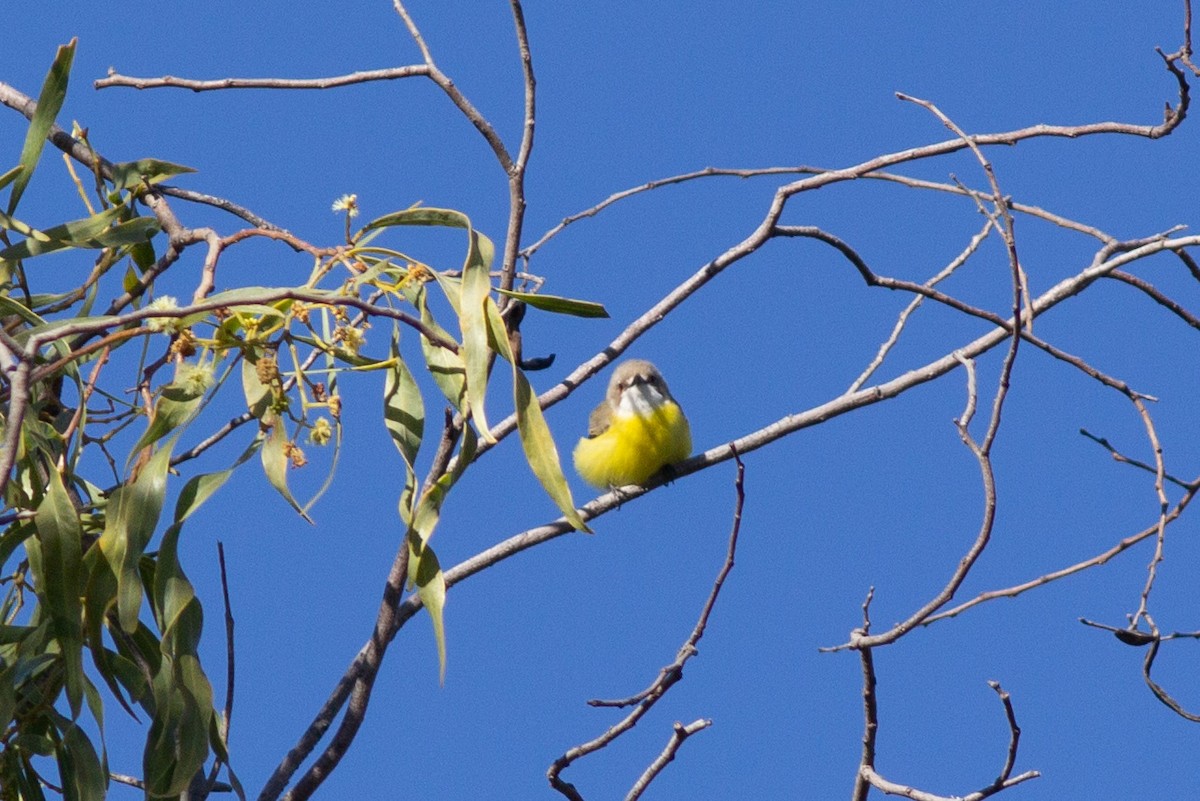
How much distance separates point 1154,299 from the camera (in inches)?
121

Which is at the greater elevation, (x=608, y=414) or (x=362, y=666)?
(x=608, y=414)

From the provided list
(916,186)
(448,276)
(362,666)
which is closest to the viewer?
(448,276)

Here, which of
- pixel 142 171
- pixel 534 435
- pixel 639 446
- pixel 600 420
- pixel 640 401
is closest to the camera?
pixel 534 435

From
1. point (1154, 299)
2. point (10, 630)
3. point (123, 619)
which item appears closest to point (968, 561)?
point (1154, 299)

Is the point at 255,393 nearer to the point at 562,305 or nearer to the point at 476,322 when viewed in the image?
the point at 476,322

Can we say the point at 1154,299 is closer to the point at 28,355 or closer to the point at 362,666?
the point at 362,666

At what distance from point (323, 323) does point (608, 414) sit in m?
4.09

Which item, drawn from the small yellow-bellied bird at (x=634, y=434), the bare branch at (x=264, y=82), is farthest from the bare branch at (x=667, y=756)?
the small yellow-bellied bird at (x=634, y=434)

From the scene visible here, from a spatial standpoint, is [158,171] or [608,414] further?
[608,414]

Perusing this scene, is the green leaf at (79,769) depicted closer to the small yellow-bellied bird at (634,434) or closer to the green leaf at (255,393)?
the green leaf at (255,393)

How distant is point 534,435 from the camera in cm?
234

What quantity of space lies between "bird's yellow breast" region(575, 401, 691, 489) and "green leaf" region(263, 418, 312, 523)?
3.55 metres

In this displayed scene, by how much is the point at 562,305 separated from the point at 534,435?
0.83ft

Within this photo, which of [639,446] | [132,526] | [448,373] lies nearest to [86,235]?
[132,526]
